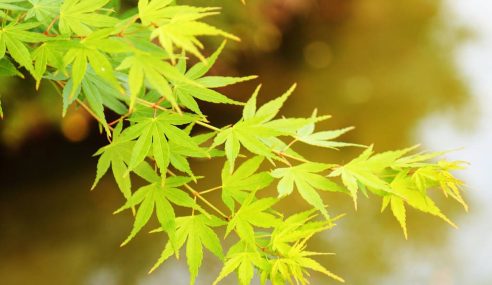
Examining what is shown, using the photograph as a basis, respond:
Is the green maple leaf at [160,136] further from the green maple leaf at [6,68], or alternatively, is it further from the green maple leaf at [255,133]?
the green maple leaf at [6,68]

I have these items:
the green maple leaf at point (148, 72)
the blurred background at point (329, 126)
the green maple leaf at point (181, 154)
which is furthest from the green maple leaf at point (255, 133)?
the blurred background at point (329, 126)

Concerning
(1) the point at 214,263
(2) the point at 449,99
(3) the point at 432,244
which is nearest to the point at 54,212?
(1) the point at 214,263

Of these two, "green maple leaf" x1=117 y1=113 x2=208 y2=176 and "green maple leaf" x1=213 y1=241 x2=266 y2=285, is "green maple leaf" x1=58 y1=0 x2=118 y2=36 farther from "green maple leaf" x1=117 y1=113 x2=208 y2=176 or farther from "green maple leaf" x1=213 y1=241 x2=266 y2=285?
"green maple leaf" x1=213 y1=241 x2=266 y2=285

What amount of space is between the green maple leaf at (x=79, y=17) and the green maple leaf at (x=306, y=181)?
297 millimetres

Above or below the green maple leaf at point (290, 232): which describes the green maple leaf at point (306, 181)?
above

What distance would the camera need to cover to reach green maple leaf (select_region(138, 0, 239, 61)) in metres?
0.55

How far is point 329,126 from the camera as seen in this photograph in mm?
3131

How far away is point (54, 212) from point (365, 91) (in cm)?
193

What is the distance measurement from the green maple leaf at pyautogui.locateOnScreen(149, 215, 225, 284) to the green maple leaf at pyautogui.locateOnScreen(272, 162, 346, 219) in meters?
0.10

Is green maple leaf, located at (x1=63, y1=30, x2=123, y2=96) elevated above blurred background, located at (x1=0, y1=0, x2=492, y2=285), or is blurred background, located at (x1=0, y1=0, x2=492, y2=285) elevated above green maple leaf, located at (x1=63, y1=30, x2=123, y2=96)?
green maple leaf, located at (x1=63, y1=30, x2=123, y2=96)

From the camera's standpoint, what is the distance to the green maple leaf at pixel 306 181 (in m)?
0.74

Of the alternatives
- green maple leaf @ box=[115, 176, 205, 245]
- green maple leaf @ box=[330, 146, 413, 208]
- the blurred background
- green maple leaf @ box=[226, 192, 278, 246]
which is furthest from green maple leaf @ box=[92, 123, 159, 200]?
the blurred background

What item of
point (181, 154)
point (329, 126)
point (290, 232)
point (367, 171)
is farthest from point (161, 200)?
point (329, 126)

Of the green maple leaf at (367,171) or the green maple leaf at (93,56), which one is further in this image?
the green maple leaf at (367,171)
